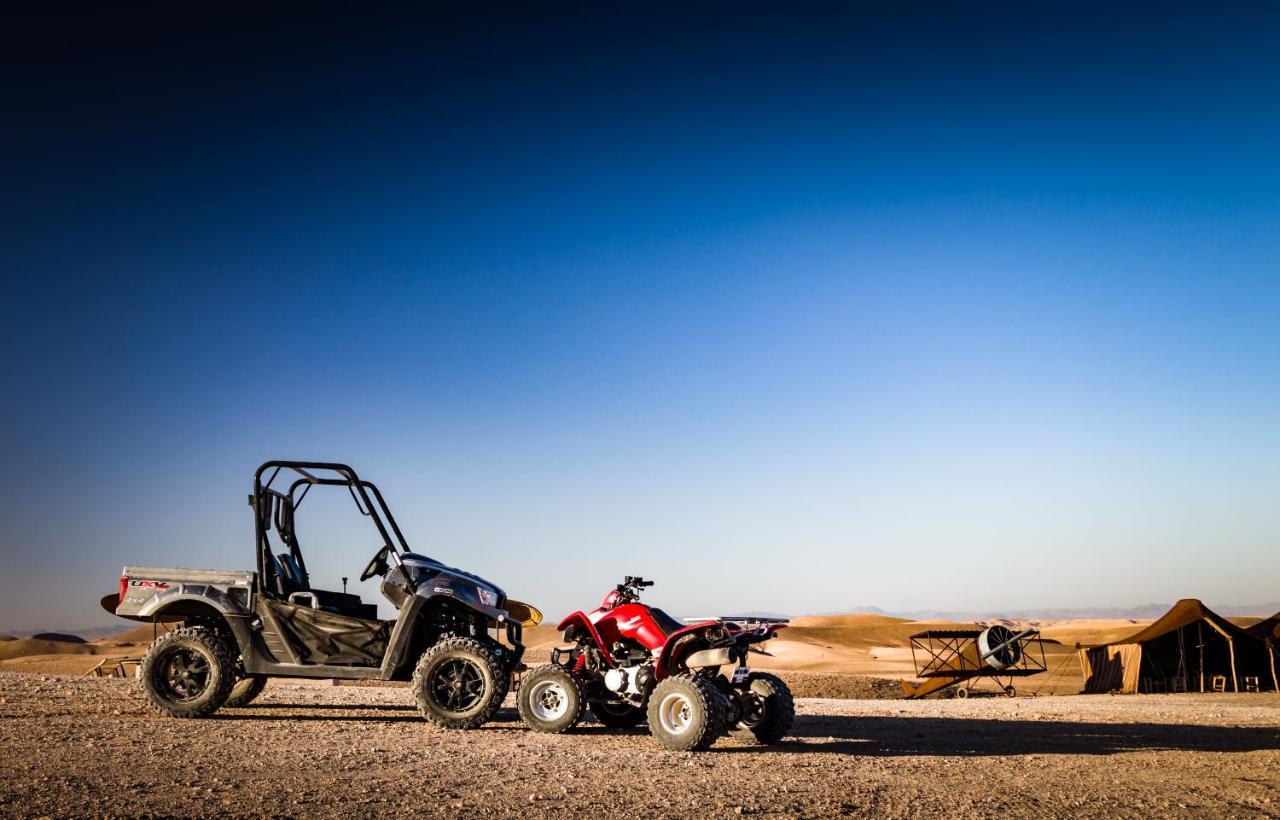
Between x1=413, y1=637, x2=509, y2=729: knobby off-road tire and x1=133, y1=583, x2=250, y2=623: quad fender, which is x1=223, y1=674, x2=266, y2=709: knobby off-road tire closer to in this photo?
x1=133, y1=583, x2=250, y2=623: quad fender

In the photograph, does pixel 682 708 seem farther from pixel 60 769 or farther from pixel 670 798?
pixel 60 769

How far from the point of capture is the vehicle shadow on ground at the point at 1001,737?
10.8 meters

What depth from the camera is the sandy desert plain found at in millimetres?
6770

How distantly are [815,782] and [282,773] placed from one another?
432 cm

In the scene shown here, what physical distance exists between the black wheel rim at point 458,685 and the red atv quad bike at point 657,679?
1.83 feet

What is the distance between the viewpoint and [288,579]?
12.7 m

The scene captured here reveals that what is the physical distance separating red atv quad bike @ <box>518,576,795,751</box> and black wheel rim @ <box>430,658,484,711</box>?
0.56 metres

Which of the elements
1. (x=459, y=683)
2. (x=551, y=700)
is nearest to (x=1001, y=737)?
(x=551, y=700)

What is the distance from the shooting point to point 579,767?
8.57 metres

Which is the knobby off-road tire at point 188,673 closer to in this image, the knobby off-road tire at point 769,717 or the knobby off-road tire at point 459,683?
the knobby off-road tire at point 459,683

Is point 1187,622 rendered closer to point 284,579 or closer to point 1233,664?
point 1233,664

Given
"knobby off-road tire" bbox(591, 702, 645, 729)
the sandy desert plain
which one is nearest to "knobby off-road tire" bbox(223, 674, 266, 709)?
the sandy desert plain

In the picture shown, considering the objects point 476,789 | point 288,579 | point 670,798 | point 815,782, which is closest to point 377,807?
point 476,789

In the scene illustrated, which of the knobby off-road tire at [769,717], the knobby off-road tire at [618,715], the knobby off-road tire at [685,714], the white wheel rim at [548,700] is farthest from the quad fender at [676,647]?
the knobby off-road tire at [618,715]
